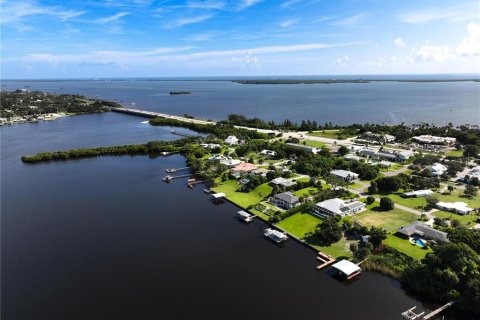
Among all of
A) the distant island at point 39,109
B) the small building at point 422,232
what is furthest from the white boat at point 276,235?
the distant island at point 39,109

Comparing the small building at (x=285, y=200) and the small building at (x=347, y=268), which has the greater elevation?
the small building at (x=285, y=200)

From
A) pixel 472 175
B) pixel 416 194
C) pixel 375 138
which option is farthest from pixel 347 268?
pixel 375 138

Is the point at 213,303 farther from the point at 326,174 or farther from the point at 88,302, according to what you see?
the point at 326,174

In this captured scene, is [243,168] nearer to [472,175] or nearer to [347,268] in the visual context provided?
[347,268]

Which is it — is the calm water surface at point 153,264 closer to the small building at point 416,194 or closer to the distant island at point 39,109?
the small building at point 416,194

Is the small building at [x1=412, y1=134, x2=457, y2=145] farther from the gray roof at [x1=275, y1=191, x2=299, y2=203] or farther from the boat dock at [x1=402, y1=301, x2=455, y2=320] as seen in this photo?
the boat dock at [x1=402, y1=301, x2=455, y2=320]

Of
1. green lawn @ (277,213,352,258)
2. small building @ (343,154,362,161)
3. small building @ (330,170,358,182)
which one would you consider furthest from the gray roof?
small building @ (343,154,362,161)

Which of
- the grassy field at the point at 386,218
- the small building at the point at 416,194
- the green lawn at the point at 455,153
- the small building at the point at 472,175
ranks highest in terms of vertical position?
the small building at the point at 472,175
